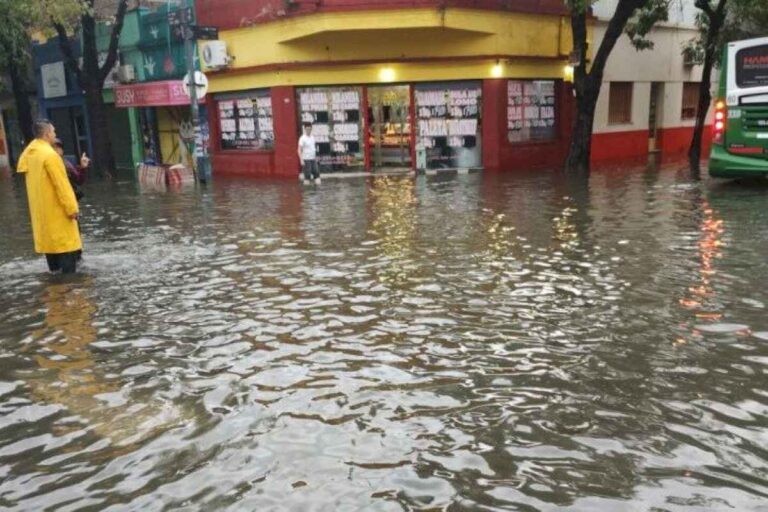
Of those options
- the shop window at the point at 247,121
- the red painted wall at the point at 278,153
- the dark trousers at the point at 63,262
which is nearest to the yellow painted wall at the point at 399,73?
the red painted wall at the point at 278,153

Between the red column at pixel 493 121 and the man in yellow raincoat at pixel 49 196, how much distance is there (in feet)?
46.1

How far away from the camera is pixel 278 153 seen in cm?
2095

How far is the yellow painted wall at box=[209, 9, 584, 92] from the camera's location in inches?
764

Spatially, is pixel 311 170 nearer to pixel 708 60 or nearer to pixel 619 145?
pixel 619 145

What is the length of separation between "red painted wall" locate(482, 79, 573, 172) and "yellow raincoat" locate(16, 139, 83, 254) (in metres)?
14.0

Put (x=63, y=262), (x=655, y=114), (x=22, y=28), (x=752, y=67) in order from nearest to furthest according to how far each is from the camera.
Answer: (x=63, y=262) → (x=752, y=67) → (x=22, y=28) → (x=655, y=114)

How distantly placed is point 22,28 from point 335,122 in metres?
10.1

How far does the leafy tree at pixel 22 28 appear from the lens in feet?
56.1

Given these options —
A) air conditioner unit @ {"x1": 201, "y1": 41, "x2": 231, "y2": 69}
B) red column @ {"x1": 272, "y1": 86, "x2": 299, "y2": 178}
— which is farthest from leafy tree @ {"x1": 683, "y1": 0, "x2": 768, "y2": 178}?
air conditioner unit @ {"x1": 201, "y1": 41, "x2": 231, "y2": 69}

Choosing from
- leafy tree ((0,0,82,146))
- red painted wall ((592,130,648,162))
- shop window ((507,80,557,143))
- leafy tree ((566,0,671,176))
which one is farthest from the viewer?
red painted wall ((592,130,648,162))

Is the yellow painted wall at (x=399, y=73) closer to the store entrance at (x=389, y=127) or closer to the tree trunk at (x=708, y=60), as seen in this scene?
the store entrance at (x=389, y=127)

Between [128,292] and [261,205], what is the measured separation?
7198 millimetres

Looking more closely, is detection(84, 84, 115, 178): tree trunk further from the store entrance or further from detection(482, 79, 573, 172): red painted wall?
detection(482, 79, 573, 172): red painted wall

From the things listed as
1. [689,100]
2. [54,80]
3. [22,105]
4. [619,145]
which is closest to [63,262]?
[619,145]
